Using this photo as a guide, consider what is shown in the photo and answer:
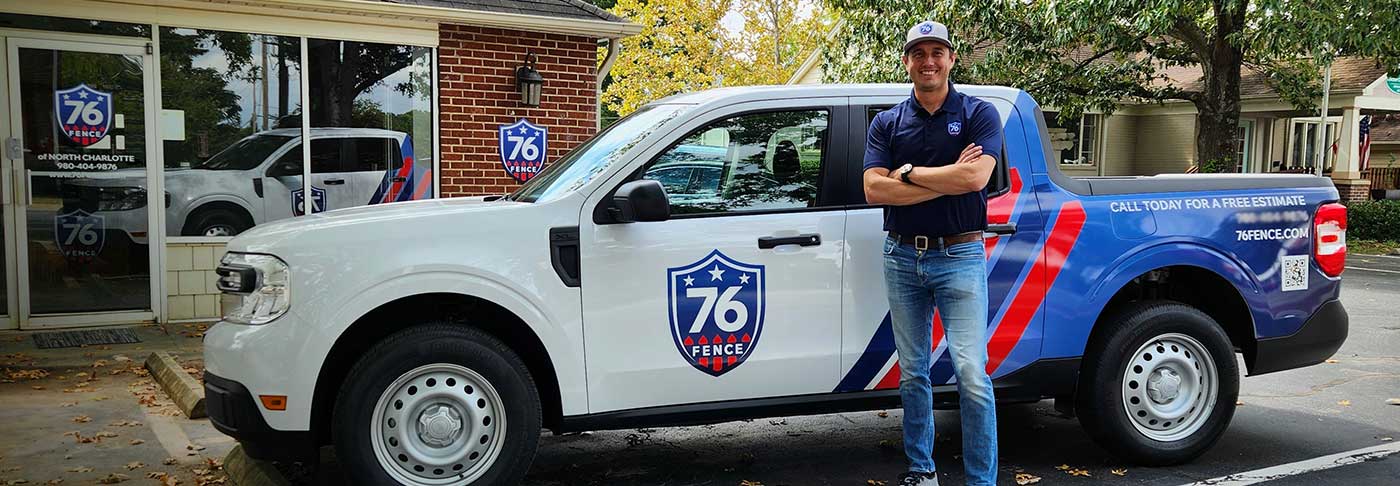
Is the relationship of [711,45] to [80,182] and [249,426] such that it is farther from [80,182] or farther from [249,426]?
[249,426]

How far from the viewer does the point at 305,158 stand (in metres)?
9.40

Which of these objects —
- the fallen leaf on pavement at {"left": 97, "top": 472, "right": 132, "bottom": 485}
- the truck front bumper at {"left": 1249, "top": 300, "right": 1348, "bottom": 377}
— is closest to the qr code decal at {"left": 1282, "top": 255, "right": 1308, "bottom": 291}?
the truck front bumper at {"left": 1249, "top": 300, "right": 1348, "bottom": 377}

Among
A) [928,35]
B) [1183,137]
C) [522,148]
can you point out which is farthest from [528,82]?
[1183,137]

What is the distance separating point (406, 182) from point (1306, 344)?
24.4 feet

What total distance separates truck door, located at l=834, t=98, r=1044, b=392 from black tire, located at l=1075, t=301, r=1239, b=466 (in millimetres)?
426

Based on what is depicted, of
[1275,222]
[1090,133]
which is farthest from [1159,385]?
[1090,133]

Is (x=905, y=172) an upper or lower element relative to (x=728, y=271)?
upper

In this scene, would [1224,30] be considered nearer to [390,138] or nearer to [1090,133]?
[1090,133]

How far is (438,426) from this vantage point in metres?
4.21

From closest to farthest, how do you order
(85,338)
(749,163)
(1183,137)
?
(749,163)
(85,338)
(1183,137)

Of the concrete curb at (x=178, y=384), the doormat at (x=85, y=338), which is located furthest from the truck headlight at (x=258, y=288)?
the doormat at (x=85, y=338)

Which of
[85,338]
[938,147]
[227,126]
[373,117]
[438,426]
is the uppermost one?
[373,117]

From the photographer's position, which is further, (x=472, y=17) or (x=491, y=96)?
(x=491, y=96)

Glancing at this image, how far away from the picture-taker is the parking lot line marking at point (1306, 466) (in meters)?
4.93
